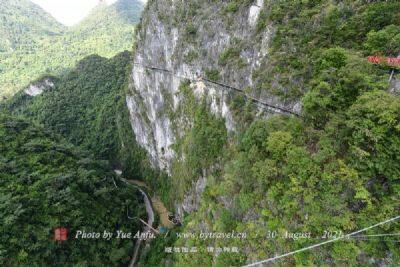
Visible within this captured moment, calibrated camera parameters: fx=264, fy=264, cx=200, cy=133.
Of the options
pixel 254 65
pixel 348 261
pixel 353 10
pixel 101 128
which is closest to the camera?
pixel 348 261

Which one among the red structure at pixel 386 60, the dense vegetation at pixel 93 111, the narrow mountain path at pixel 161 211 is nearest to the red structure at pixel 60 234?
the narrow mountain path at pixel 161 211

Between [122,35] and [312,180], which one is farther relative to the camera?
[122,35]

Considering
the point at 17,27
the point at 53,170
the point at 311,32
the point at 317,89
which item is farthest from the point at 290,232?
Answer: the point at 17,27

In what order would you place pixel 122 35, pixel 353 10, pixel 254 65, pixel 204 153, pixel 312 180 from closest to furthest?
pixel 312 180, pixel 353 10, pixel 254 65, pixel 204 153, pixel 122 35

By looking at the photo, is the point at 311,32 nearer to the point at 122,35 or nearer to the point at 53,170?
the point at 53,170

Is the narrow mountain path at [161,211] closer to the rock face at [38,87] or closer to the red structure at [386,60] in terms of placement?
the red structure at [386,60]

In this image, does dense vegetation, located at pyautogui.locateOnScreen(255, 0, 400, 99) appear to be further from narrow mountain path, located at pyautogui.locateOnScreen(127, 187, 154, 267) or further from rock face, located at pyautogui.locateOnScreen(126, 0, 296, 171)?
narrow mountain path, located at pyautogui.locateOnScreen(127, 187, 154, 267)
